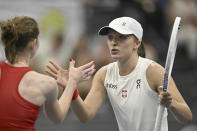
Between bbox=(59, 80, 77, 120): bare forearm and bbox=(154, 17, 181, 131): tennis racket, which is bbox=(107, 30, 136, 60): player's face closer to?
bbox=(154, 17, 181, 131): tennis racket

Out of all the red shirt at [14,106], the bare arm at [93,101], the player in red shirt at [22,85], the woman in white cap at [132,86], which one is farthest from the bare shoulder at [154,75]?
the red shirt at [14,106]

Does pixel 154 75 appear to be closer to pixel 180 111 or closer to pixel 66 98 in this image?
pixel 180 111

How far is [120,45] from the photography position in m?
6.28

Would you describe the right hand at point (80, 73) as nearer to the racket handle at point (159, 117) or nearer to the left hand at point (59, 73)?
the left hand at point (59, 73)

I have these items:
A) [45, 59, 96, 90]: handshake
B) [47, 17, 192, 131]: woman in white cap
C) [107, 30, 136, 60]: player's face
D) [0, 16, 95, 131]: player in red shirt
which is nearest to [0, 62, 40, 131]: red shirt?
[0, 16, 95, 131]: player in red shirt

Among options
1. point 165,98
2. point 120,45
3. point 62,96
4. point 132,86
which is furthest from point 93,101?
point 165,98

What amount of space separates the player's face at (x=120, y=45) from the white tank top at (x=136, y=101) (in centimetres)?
20

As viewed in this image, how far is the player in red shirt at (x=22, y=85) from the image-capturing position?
5195 mm

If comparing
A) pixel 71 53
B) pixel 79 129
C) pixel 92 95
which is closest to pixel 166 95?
pixel 92 95

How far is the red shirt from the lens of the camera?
5.18 m

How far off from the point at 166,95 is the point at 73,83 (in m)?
0.89

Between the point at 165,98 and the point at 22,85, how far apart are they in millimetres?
1404

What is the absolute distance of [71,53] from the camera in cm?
1187

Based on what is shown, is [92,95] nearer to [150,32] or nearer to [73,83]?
[73,83]
